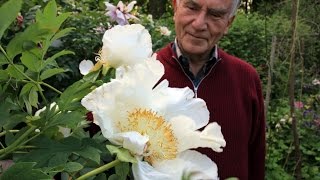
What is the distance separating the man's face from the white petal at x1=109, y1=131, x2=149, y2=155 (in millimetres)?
1197

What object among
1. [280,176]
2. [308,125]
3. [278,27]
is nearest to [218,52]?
[280,176]

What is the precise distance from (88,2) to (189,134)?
490cm

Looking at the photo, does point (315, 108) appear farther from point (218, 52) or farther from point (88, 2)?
point (218, 52)

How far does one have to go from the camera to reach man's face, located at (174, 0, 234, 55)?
1.73 m

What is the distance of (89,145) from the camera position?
59cm

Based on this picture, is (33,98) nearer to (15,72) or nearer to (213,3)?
(15,72)

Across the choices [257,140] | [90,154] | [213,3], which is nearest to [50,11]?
[90,154]

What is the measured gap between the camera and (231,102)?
1973 mm

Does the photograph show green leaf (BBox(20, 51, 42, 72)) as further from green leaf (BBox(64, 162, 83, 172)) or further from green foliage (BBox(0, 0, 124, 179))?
green leaf (BBox(64, 162, 83, 172))

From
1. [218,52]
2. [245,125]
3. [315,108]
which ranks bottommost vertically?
[315,108]

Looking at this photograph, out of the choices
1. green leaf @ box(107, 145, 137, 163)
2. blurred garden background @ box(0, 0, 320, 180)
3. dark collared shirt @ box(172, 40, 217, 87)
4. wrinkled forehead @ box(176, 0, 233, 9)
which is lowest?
blurred garden background @ box(0, 0, 320, 180)

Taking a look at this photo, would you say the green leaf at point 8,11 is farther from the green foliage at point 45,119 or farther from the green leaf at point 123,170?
the green leaf at point 123,170

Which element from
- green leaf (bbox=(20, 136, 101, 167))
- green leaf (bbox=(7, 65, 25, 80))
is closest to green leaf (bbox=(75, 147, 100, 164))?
green leaf (bbox=(20, 136, 101, 167))

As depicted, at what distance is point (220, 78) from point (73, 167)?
4.80 feet
